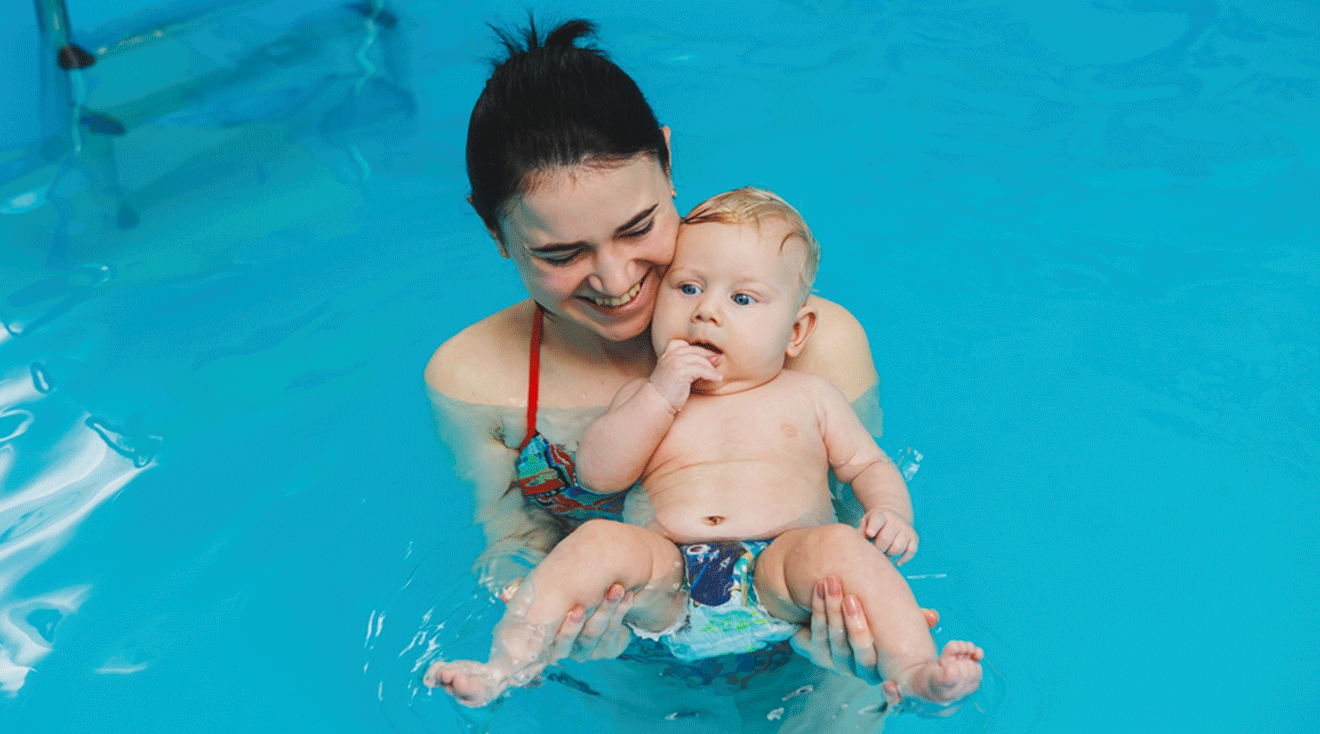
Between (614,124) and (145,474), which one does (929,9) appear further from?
(145,474)

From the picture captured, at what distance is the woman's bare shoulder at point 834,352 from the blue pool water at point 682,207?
642 millimetres

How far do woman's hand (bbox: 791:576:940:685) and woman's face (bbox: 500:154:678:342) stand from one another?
0.82 meters

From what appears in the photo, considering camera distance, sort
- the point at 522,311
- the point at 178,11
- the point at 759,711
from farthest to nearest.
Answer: the point at 178,11, the point at 522,311, the point at 759,711

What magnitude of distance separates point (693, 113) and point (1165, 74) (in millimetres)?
2457

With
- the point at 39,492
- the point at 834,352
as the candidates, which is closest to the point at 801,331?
the point at 834,352

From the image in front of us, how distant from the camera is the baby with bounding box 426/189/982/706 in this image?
198 centimetres

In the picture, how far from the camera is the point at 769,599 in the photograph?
86.0 inches

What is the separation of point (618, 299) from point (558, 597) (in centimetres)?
74

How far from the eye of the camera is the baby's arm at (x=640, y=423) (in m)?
2.41

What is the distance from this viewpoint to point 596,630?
2.09 meters

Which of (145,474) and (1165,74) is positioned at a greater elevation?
(1165,74)

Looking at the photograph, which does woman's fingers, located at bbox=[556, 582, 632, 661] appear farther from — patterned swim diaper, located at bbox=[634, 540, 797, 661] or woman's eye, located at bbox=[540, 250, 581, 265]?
woman's eye, located at bbox=[540, 250, 581, 265]

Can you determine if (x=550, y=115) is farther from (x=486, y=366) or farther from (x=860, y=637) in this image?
(x=860, y=637)

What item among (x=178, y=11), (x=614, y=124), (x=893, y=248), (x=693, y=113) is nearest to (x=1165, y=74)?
(x=893, y=248)
